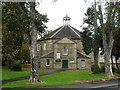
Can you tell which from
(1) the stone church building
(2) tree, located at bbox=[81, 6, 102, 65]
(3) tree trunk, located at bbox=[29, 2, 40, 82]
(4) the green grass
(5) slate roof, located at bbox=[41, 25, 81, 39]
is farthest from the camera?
(5) slate roof, located at bbox=[41, 25, 81, 39]

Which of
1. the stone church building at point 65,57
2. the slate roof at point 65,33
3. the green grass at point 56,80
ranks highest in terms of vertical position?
the slate roof at point 65,33

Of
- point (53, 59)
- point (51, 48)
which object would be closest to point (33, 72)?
point (53, 59)

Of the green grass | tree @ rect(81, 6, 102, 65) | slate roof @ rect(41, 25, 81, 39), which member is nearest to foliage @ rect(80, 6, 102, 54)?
tree @ rect(81, 6, 102, 65)

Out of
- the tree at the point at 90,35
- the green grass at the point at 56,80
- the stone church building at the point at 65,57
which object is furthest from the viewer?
the stone church building at the point at 65,57

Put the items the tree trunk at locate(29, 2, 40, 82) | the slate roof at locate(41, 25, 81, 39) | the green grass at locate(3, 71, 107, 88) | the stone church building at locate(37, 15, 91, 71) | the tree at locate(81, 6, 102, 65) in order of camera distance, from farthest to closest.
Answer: the slate roof at locate(41, 25, 81, 39) < the stone church building at locate(37, 15, 91, 71) < the tree at locate(81, 6, 102, 65) < the tree trunk at locate(29, 2, 40, 82) < the green grass at locate(3, 71, 107, 88)

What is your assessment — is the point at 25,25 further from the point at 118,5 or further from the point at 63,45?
the point at 63,45

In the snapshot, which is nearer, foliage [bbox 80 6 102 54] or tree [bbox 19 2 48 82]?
tree [bbox 19 2 48 82]

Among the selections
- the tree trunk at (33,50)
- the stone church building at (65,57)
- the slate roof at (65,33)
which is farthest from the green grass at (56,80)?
the slate roof at (65,33)

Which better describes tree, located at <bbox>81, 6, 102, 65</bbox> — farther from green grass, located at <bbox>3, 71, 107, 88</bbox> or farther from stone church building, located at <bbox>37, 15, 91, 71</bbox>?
stone church building, located at <bbox>37, 15, 91, 71</bbox>

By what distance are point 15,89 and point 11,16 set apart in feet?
29.5

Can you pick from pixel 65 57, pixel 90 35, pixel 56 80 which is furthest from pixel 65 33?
pixel 56 80

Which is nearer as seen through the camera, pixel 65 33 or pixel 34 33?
pixel 34 33

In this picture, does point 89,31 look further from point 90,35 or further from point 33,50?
point 33,50

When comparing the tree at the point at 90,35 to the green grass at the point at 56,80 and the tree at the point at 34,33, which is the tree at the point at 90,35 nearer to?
the green grass at the point at 56,80
